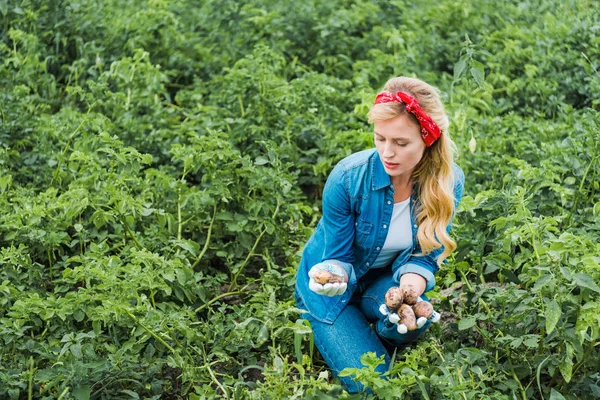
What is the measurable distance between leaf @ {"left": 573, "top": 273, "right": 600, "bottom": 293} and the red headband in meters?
0.70

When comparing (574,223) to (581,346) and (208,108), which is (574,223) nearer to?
(581,346)

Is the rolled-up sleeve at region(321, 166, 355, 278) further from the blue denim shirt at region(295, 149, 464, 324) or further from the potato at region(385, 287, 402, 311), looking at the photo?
the potato at region(385, 287, 402, 311)

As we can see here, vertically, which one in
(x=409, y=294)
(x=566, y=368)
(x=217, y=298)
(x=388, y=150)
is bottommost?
(x=217, y=298)

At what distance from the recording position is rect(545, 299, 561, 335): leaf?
10.3ft

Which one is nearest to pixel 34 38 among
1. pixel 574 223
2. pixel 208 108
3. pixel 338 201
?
pixel 208 108

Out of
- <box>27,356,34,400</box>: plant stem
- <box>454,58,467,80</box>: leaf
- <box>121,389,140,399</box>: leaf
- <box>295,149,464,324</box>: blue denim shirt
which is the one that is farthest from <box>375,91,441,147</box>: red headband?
<box>27,356,34,400</box>: plant stem

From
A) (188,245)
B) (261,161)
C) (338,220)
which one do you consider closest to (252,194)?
(261,161)

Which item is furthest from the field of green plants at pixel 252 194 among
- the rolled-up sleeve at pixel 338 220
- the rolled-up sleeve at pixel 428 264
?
the rolled-up sleeve at pixel 338 220

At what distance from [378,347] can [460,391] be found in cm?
51

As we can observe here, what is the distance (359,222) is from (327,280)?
297 mm

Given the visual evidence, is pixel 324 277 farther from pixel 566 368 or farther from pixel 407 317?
pixel 566 368

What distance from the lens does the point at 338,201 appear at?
3.54 metres

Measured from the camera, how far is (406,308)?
11.1ft

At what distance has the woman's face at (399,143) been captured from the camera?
3367 millimetres
